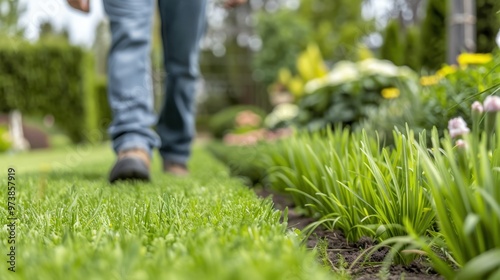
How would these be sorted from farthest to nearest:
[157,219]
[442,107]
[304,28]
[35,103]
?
[304,28] < [35,103] < [442,107] < [157,219]

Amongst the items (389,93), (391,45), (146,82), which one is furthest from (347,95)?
(391,45)

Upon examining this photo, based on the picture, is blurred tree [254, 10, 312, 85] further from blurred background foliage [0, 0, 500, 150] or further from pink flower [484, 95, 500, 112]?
pink flower [484, 95, 500, 112]

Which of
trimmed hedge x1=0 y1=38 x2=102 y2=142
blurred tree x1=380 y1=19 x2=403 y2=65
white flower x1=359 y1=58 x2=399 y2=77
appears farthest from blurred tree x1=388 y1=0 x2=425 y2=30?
white flower x1=359 y1=58 x2=399 y2=77

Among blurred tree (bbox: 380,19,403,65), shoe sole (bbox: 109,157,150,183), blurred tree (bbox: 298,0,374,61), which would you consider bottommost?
→ blurred tree (bbox: 298,0,374,61)

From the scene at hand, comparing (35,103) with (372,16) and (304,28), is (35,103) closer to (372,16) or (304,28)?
(304,28)

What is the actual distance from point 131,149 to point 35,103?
10673 mm

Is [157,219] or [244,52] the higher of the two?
[157,219]

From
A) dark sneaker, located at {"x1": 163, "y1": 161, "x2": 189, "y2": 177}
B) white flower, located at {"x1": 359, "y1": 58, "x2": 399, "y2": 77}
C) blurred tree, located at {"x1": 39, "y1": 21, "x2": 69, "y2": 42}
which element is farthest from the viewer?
blurred tree, located at {"x1": 39, "y1": 21, "x2": 69, "y2": 42}

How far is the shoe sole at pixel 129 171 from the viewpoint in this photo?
2.47 metres

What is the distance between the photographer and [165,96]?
3.47m

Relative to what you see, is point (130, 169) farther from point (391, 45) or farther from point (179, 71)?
point (391, 45)

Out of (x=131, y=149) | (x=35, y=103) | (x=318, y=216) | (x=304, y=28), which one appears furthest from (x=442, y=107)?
(x=304, y=28)

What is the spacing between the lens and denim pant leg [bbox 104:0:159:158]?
2.76 metres

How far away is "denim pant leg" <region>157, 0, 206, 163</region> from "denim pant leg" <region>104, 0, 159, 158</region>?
416 mm
